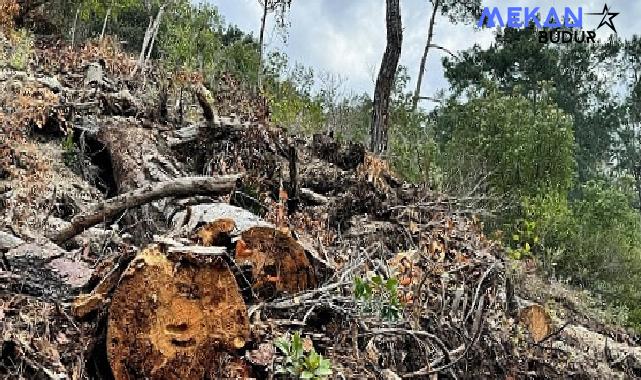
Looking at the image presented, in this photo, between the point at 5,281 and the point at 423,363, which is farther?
the point at 423,363

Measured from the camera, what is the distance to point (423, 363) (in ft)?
11.7

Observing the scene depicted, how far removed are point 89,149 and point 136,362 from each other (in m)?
4.86

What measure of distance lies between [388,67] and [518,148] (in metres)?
6.53

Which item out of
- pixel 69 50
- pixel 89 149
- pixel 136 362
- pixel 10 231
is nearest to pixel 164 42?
pixel 69 50

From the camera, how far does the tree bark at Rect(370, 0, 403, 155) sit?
8789 millimetres

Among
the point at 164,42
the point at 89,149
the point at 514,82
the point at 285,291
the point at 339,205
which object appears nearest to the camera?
the point at 285,291

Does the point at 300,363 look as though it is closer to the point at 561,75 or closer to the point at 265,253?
the point at 265,253

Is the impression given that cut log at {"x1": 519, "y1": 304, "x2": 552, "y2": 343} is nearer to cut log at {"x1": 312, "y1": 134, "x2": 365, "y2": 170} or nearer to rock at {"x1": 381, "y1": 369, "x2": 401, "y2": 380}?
cut log at {"x1": 312, "y1": 134, "x2": 365, "y2": 170}

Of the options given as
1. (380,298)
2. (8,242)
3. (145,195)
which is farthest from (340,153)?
(8,242)

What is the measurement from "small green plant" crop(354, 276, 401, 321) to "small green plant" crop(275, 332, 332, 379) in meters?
0.49

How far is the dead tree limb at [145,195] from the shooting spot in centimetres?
371

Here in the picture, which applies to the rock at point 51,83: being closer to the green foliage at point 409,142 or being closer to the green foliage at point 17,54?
the green foliage at point 17,54

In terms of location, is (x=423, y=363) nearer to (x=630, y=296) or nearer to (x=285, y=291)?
(x=285, y=291)

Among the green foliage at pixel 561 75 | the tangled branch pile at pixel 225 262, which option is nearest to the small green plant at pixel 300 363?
the tangled branch pile at pixel 225 262
